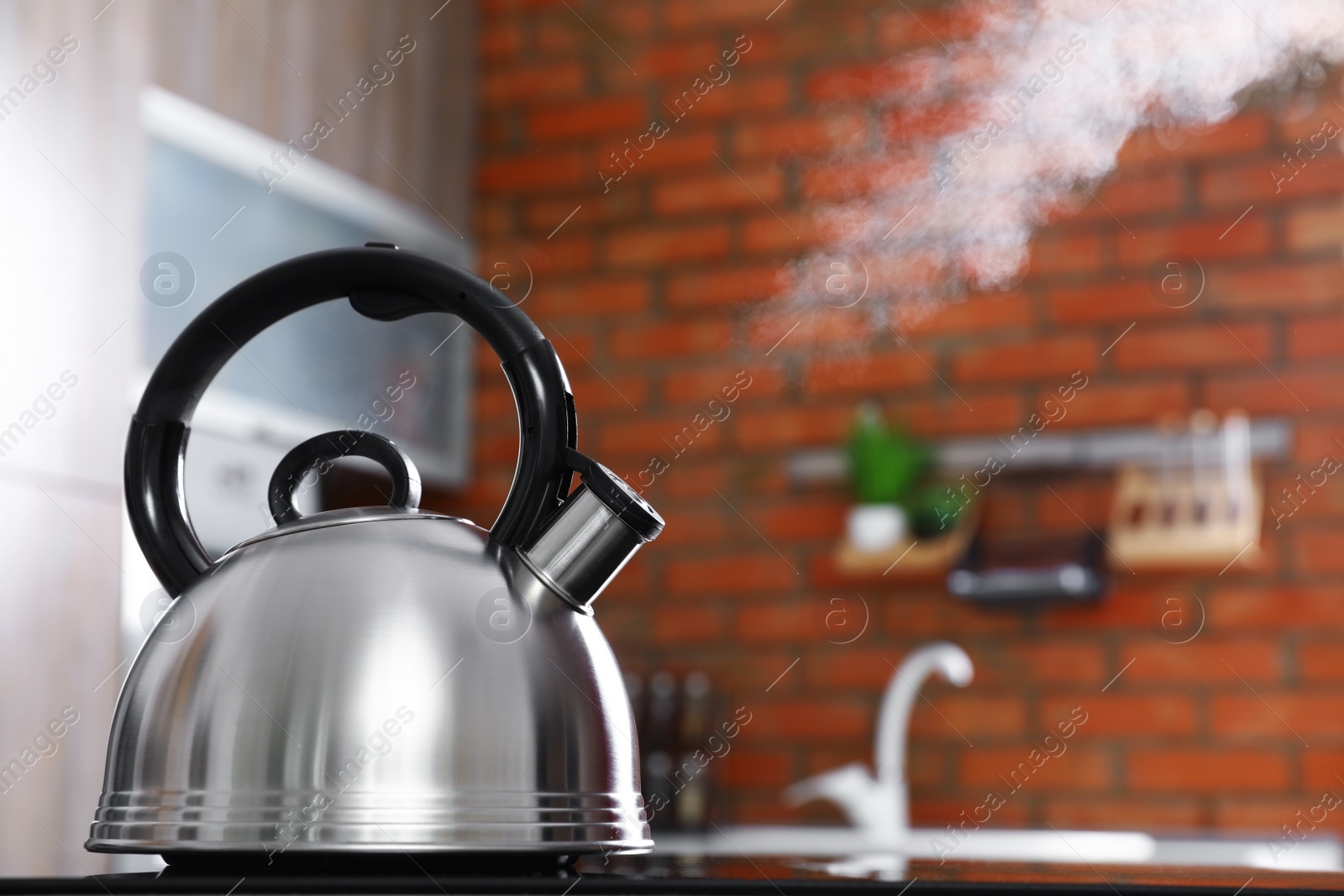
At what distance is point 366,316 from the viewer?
0.59 meters

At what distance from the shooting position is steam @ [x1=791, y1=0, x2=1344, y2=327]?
2508 millimetres

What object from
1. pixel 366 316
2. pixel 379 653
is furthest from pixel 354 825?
pixel 366 316

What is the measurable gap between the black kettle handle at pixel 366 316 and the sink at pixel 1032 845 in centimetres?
158

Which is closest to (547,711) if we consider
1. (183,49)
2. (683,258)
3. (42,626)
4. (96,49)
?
(42,626)

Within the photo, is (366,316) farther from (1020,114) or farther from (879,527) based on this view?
(1020,114)

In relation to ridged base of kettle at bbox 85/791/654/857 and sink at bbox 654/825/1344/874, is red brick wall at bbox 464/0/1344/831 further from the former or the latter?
ridged base of kettle at bbox 85/791/654/857

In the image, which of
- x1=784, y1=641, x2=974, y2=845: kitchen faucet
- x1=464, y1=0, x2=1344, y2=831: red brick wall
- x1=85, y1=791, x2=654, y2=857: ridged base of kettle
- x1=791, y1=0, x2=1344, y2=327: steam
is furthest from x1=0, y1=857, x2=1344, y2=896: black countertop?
x1=791, y1=0, x2=1344, y2=327: steam

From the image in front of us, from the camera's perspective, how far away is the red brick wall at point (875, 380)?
2.42m

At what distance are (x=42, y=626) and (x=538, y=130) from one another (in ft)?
5.10

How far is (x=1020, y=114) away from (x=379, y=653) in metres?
2.33

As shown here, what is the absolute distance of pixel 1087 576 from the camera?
2.43 meters

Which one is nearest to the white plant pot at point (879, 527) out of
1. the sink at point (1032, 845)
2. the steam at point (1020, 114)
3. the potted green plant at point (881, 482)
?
the potted green plant at point (881, 482)

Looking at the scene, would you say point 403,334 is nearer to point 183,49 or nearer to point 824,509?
point 183,49

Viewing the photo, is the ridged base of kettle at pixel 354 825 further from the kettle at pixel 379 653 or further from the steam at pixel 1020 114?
the steam at pixel 1020 114
